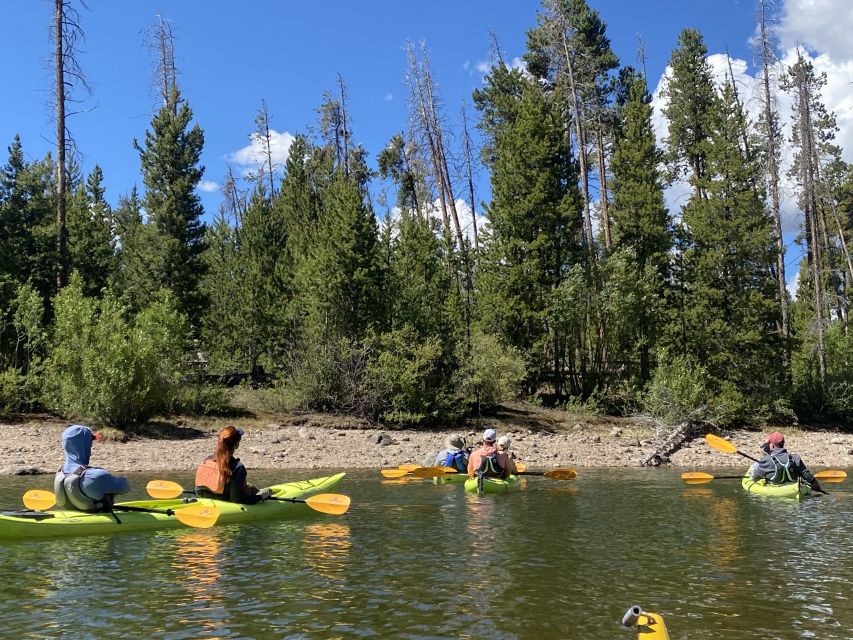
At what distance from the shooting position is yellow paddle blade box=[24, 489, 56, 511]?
37.4 ft

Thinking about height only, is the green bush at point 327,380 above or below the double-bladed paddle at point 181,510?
above

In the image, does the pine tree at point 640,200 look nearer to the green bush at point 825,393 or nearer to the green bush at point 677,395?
the green bush at point 677,395

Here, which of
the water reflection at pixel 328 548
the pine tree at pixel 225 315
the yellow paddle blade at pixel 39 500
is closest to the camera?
the water reflection at pixel 328 548

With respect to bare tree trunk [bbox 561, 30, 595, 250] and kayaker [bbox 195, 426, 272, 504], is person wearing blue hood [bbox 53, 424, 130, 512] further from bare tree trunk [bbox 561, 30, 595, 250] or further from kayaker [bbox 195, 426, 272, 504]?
bare tree trunk [bbox 561, 30, 595, 250]

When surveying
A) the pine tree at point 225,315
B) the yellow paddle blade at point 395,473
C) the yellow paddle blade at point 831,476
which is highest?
the pine tree at point 225,315

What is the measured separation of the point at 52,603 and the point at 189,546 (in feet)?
10.1

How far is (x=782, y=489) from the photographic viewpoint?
49.5 ft

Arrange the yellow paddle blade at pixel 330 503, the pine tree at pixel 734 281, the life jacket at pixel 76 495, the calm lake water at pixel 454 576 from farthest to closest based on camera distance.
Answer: the pine tree at pixel 734 281, the yellow paddle blade at pixel 330 503, the life jacket at pixel 76 495, the calm lake water at pixel 454 576

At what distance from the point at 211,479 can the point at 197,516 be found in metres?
1.14

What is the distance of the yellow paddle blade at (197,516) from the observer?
11.1 m

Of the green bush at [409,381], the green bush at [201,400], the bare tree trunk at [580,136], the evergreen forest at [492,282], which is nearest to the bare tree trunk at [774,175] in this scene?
the evergreen forest at [492,282]

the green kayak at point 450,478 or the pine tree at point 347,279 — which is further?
the pine tree at point 347,279

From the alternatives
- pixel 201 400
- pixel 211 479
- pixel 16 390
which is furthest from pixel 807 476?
pixel 16 390

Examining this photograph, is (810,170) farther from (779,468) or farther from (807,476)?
(807,476)
